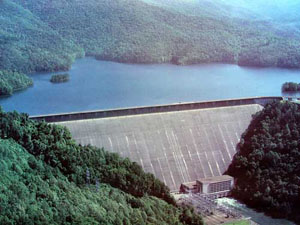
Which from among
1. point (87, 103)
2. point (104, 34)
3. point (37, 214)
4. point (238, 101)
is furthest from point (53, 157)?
point (104, 34)

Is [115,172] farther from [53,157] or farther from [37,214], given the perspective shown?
[37,214]

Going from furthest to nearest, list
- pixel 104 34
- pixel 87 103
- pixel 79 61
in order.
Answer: pixel 104 34 → pixel 79 61 → pixel 87 103

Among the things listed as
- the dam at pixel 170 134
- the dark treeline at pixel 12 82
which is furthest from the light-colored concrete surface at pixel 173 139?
the dark treeline at pixel 12 82

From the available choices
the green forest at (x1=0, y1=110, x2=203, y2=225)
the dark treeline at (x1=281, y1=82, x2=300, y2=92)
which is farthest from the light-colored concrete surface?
the dark treeline at (x1=281, y1=82, x2=300, y2=92)

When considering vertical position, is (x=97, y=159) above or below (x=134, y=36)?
below

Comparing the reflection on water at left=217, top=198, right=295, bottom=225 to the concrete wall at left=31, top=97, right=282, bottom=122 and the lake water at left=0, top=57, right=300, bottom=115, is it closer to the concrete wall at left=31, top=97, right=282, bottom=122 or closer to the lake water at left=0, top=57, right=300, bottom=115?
the concrete wall at left=31, top=97, right=282, bottom=122

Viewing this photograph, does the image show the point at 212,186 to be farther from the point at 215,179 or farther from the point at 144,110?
the point at 144,110

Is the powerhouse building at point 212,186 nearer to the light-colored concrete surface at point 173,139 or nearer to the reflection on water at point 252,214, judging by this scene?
the reflection on water at point 252,214
